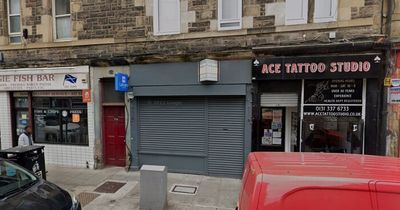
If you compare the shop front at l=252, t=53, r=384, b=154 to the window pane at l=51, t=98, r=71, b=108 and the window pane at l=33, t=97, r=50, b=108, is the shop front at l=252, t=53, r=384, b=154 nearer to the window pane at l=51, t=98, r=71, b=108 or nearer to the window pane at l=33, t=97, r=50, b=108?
the window pane at l=51, t=98, r=71, b=108

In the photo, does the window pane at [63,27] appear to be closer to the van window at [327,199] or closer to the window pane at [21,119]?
the window pane at [21,119]

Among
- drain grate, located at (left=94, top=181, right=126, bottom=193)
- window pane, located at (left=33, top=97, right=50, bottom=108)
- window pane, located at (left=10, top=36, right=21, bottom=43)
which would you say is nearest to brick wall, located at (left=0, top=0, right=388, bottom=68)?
window pane, located at (left=10, top=36, right=21, bottom=43)

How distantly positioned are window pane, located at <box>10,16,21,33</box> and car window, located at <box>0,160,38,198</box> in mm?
7035

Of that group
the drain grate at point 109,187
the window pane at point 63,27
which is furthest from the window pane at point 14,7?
the drain grate at point 109,187

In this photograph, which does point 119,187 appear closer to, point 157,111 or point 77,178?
point 77,178

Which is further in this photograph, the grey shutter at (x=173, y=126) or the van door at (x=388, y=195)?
the grey shutter at (x=173, y=126)

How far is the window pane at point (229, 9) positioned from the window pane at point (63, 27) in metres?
5.50

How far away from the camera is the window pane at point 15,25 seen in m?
9.91

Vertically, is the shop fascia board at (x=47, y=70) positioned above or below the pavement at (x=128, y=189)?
above

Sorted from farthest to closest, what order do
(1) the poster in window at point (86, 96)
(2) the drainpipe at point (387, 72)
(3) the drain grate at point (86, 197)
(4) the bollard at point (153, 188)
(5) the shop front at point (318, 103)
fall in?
(1) the poster in window at point (86, 96), (5) the shop front at point (318, 103), (2) the drainpipe at point (387, 72), (3) the drain grate at point (86, 197), (4) the bollard at point (153, 188)

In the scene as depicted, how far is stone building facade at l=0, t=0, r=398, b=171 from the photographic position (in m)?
6.87

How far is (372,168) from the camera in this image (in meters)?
2.37

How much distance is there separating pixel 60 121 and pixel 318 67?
8653 mm

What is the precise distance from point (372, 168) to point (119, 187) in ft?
21.1
